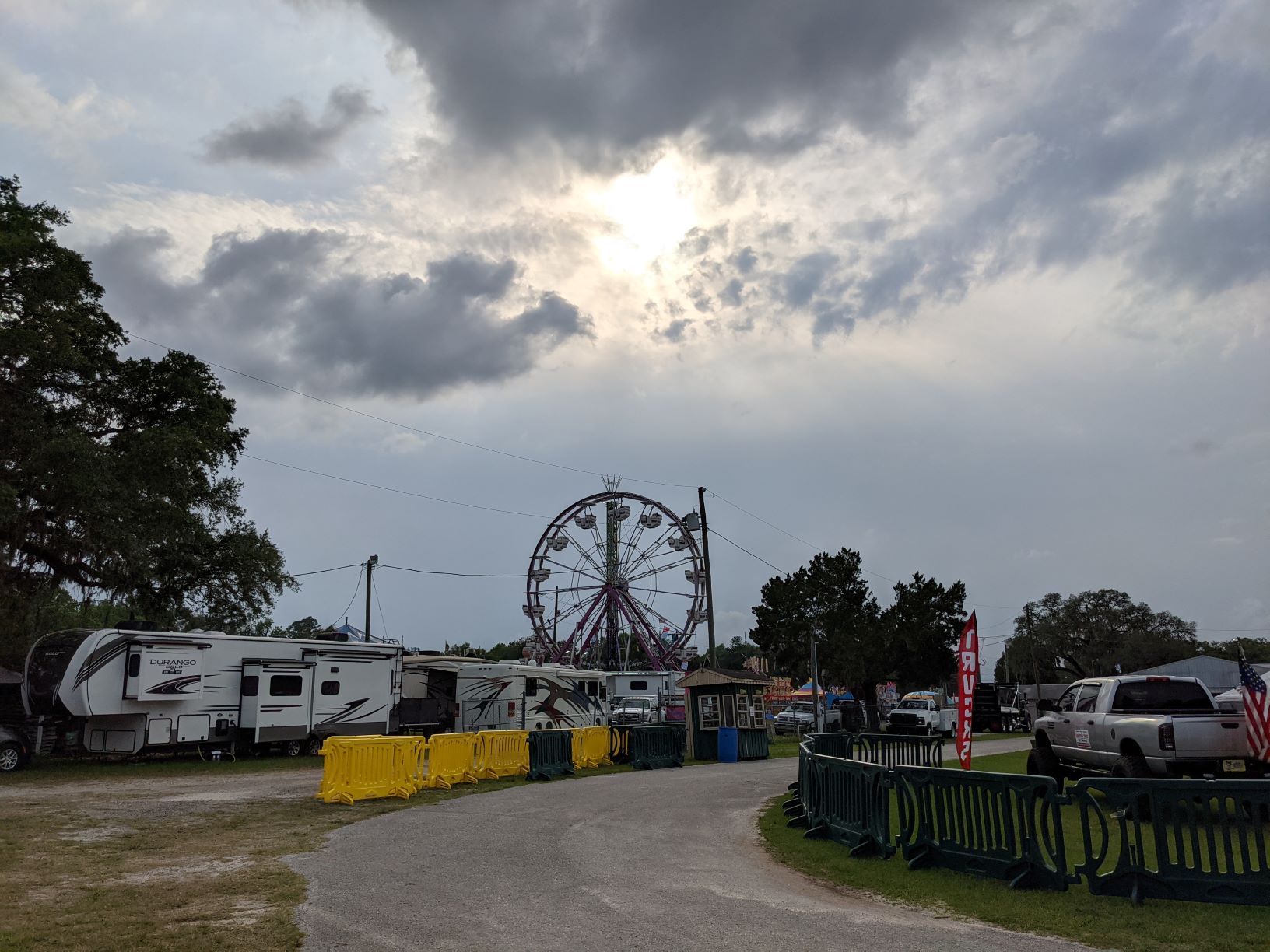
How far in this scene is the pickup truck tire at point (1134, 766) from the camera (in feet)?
42.0

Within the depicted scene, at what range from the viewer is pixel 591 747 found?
2417 cm

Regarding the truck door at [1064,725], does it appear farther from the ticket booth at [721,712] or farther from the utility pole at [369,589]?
the utility pole at [369,589]

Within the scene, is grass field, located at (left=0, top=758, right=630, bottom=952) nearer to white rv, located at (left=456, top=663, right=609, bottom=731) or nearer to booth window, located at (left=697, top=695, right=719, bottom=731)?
booth window, located at (left=697, top=695, right=719, bottom=731)

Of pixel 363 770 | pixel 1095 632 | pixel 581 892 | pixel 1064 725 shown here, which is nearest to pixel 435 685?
pixel 363 770

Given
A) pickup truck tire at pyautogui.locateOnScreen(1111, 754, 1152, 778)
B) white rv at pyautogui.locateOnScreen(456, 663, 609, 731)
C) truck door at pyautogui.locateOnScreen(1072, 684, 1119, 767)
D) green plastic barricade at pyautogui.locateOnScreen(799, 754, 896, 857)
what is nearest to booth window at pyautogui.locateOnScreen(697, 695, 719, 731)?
white rv at pyautogui.locateOnScreen(456, 663, 609, 731)

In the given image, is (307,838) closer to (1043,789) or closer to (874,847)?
(874,847)

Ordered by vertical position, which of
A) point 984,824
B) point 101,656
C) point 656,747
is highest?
point 101,656

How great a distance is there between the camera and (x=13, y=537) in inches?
1040

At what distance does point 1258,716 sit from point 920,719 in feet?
89.8

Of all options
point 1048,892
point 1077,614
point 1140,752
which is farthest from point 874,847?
point 1077,614

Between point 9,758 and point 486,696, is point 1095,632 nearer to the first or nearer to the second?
point 486,696

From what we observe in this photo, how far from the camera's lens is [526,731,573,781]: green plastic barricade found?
68.3ft

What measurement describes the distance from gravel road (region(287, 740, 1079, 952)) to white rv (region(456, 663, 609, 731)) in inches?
580

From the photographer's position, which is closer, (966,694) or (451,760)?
(966,694)
